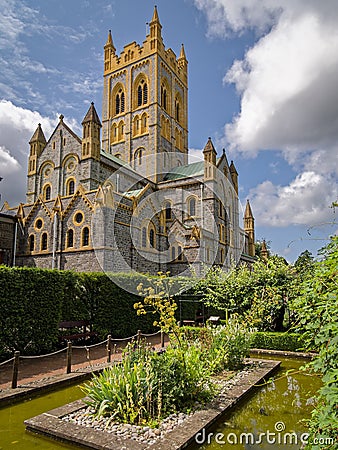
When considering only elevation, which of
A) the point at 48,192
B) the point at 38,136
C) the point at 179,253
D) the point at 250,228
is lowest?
the point at 179,253

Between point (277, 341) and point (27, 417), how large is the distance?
9160 mm

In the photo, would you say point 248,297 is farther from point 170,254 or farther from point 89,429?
point 170,254

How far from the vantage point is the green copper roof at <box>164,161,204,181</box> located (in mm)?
36656

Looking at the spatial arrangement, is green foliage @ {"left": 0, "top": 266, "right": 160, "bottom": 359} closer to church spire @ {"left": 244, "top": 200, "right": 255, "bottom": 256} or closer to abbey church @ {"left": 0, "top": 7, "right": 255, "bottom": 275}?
abbey church @ {"left": 0, "top": 7, "right": 255, "bottom": 275}

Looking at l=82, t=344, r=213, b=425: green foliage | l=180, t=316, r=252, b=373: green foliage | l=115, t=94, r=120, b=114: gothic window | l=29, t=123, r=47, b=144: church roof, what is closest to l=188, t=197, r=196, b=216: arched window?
l=29, t=123, r=47, b=144: church roof

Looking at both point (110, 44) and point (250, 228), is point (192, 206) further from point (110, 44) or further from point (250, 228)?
point (110, 44)

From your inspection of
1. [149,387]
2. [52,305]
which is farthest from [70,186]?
[149,387]

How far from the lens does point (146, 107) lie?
40156 mm

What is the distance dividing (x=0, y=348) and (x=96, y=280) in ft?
15.6

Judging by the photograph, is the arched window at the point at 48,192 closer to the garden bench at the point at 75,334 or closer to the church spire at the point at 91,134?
the church spire at the point at 91,134

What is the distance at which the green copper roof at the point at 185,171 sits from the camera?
36.7m

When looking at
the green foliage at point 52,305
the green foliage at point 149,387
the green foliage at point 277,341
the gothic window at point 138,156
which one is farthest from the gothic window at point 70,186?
the green foliage at point 149,387

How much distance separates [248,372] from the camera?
28.4 feet

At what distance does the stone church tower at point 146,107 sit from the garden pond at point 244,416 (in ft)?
101
